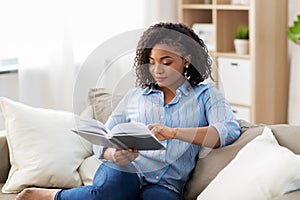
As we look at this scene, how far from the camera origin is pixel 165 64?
222 cm

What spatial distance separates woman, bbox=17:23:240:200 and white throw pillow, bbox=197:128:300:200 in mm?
143

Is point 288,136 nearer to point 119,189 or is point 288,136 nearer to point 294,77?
point 119,189

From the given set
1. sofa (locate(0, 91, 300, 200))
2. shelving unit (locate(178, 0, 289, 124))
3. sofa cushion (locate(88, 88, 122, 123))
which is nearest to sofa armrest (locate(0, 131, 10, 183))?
sofa (locate(0, 91, 300, 200))

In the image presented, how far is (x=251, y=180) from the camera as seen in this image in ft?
6.86

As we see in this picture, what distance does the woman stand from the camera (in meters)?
2.27

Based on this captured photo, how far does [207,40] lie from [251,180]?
7.81 feet

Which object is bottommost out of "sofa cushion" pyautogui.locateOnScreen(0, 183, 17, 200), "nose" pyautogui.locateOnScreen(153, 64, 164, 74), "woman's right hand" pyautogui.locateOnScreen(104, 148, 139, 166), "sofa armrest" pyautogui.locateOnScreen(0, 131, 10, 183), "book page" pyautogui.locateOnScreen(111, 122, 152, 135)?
"sofa cushion" pyautogui.locateOnScreen(0, 183, 17, 200)

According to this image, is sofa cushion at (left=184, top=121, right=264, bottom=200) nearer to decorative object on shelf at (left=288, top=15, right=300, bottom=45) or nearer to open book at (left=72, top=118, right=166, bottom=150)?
open book at (left=72, top=118, right=166, bottom=150)

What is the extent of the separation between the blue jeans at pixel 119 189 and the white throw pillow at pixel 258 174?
168 millimetres

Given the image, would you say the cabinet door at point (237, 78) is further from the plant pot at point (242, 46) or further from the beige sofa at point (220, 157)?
the beige sofa at point (220, 157)

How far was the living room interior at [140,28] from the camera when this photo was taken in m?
3.83

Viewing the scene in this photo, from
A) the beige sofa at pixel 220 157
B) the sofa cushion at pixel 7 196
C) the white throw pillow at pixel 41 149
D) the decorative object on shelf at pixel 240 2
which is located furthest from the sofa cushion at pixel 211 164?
the decorative object on shelf at pixel 240 2

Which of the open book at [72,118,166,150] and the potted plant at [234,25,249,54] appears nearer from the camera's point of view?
the open book at [72,118,166,150]

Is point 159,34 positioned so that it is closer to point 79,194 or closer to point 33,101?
point 79,194
